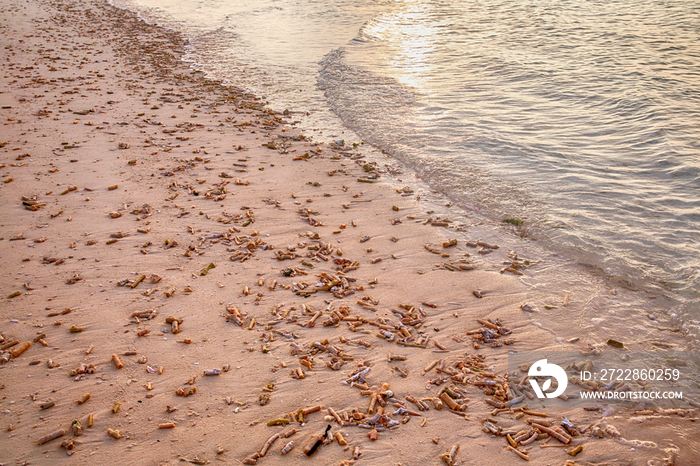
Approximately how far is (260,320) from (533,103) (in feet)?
30.6

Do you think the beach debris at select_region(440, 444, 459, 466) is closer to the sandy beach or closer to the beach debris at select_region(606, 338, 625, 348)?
the sandy beach

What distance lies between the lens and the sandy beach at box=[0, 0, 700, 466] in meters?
3.25

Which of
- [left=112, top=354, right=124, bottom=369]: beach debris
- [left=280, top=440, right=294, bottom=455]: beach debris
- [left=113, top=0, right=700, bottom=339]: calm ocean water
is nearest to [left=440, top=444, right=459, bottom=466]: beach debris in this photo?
[left=280, top=440, right=294, bottom=455]: beach debris

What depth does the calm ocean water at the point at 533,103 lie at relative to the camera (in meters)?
6.35

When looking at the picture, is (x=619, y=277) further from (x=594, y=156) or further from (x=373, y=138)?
(x=373, y=138)

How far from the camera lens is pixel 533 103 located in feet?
36.0

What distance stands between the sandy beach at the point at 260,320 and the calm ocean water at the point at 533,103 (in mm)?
1165

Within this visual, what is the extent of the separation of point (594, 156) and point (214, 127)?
730 cm

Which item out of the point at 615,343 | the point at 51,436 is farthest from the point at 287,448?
the point at 615,343

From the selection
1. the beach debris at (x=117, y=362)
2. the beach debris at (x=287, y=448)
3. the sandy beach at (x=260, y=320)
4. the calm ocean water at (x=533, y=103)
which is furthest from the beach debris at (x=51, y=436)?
the calm ocean water at (x=533, y=103)

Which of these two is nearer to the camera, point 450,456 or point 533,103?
point 450,456

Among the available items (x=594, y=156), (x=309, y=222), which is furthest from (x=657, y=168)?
(x=309, y=222)

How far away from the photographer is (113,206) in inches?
241

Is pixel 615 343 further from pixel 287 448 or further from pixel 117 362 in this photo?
pixel 117 362
